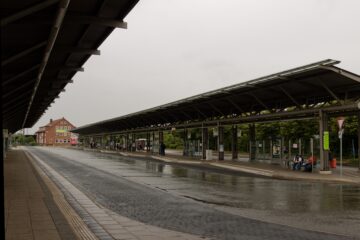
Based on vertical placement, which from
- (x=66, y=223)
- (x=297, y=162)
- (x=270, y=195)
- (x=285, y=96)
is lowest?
(x=270, y=195)

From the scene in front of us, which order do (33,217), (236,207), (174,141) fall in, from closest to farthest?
(33,217) < (236,207) < (174,141)

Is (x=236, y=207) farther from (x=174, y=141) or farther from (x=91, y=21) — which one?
(x=174, y=141)

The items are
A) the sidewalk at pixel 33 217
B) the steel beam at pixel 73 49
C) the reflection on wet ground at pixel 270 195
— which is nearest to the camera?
the sidewalk at pixel 33 217

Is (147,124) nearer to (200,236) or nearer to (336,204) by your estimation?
(336,204)

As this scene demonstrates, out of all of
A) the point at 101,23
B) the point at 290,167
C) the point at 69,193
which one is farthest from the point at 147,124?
the point at 101,23

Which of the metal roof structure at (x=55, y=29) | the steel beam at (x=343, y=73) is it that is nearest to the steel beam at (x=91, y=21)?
the metal roof structure at (x=55, y=29)

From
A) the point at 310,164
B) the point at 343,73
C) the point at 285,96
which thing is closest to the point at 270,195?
the point at 343,73

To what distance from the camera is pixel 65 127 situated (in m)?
199

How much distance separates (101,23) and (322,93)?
19637 millimetres

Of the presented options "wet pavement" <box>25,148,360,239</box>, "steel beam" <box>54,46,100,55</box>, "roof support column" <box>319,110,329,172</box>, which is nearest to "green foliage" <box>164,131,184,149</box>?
"roof support column" <box>319,110,329,172</box>

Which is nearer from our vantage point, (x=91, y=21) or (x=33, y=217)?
(x=33, y=217)

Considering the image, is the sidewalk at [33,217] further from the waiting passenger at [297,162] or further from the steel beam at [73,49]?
the waiting passenger at [297,162]

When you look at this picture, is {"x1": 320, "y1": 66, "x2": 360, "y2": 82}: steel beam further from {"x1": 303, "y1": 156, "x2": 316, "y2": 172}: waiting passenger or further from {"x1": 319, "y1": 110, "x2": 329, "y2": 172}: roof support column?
{"x1": 303, "y1": 156, "x2": 316, "y2": 172}: waiting passenger

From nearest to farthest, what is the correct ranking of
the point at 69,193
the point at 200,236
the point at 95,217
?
the point at 200,236 → the point at 95,217 → the point at 69,193
